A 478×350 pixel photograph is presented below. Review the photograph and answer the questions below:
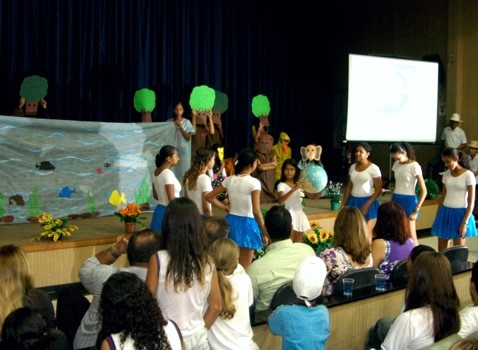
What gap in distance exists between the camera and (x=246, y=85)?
1184 cm

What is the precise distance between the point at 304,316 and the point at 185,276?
1.69ft

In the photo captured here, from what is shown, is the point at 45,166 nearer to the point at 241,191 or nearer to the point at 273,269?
the point at 241,191

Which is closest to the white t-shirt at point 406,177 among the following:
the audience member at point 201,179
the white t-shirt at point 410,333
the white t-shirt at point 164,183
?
the audience member at point 201,179

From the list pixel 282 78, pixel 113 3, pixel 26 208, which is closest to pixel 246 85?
pixel 282 78

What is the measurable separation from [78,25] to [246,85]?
3316 mm

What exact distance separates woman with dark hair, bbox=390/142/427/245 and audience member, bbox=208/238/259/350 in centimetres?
375

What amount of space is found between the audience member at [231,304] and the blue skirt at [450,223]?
3.77 metres

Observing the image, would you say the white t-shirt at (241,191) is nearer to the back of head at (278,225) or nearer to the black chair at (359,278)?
the back of head at (278,225)

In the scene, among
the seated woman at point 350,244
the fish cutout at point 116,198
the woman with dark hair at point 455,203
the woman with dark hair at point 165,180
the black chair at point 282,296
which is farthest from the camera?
the fish cutout at point 116,198

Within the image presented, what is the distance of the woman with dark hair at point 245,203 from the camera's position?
492cm

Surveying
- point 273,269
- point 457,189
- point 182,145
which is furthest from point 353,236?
point 182,145

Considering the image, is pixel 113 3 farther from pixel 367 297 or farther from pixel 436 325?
A: pixel 436 325

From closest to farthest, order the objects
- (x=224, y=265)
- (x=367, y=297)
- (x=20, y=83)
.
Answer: (x=224, y=265) < (x=367, y=297) < (x=20, y=83)

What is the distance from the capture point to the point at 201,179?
524 cm
